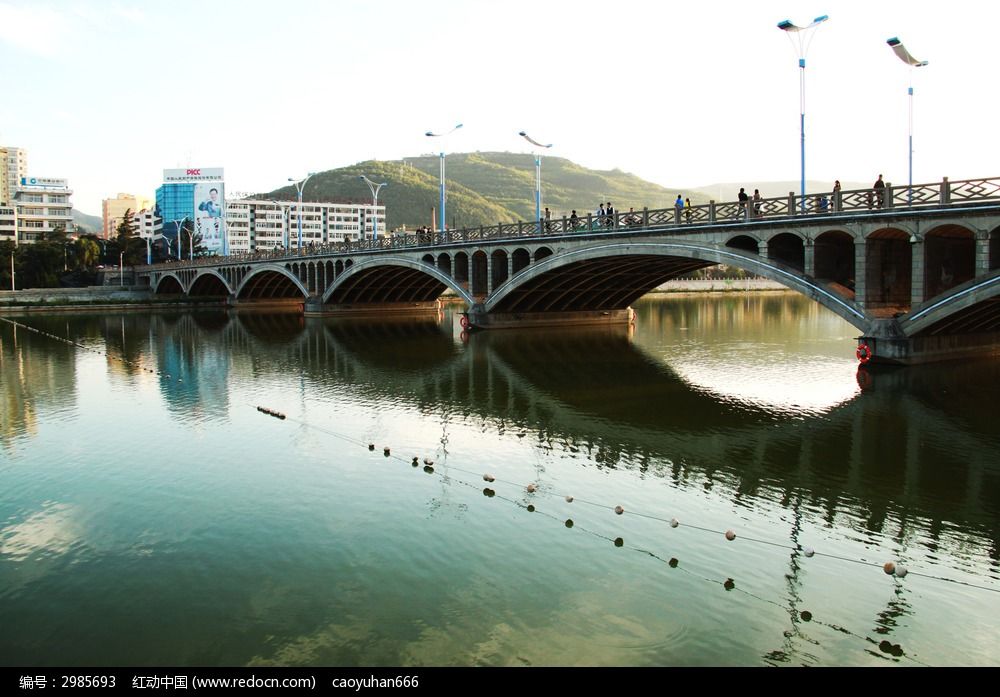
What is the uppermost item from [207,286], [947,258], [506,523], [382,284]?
[207,286]

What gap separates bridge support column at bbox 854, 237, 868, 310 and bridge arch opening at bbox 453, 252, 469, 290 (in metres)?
33.5

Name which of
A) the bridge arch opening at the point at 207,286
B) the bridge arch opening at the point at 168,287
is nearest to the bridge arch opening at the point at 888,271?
the bridge arch opening at the point at 207,286

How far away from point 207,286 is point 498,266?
2821 inches

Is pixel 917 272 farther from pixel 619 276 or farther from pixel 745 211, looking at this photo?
pixel 619 276

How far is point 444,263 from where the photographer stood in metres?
65.1

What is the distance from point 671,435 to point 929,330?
1638 cm

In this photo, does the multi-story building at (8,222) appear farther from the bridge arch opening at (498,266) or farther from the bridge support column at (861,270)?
the bridge support column at (861,270)

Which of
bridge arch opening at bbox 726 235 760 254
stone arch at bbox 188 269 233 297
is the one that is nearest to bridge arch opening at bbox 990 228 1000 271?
bridge arch opening at bbox 726 235 760 254

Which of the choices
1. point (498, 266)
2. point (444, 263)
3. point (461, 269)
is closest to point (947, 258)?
point (498, 266)

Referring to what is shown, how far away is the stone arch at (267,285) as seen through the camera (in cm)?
9721

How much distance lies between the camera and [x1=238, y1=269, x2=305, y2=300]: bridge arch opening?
10144 cm

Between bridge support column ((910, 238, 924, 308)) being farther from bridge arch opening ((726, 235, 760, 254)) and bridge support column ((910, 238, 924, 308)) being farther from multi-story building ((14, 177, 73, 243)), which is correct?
multi-story building ((14, 177, 73, 243))

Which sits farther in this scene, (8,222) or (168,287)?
(8,222)

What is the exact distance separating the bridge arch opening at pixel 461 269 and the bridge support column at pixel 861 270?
110 feet
